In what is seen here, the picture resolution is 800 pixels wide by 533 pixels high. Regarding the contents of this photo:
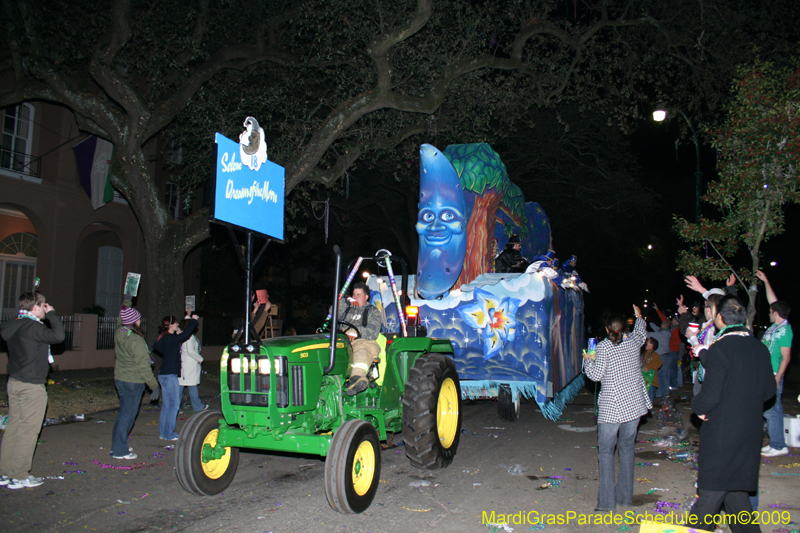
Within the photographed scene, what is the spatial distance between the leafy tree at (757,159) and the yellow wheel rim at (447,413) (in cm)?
440

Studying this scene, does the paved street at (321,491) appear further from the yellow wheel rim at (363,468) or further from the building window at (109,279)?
the building window at (109,279)

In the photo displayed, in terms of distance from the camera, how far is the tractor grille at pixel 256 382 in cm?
520

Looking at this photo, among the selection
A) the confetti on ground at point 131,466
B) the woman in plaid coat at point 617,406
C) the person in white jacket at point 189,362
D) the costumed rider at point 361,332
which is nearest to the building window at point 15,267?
the person in white jacket at point 189,362

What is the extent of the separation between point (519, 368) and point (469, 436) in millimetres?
1231

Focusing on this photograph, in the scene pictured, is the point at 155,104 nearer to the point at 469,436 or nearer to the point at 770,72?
the point at 469,436

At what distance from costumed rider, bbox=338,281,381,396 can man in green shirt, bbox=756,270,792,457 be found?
441cm

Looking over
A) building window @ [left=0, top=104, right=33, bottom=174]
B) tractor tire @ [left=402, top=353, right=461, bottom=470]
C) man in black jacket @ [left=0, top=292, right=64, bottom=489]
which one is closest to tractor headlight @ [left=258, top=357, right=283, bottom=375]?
tractor tire @ [left=402, top=353, right=461, bottom=470]

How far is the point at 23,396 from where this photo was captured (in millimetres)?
5805

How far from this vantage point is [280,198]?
5.84m

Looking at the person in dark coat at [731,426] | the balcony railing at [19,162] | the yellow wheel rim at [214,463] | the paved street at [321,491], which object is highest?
→ the balcony railing at [19,162]

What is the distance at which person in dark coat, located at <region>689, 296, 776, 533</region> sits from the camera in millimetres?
3949

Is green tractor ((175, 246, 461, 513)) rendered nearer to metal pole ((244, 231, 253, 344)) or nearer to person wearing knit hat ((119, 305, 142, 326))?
metal pole ((244, 231, 253, 344))

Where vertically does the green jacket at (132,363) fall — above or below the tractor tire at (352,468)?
above

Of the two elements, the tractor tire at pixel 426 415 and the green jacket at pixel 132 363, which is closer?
the tractor tire at pixel 426 415
